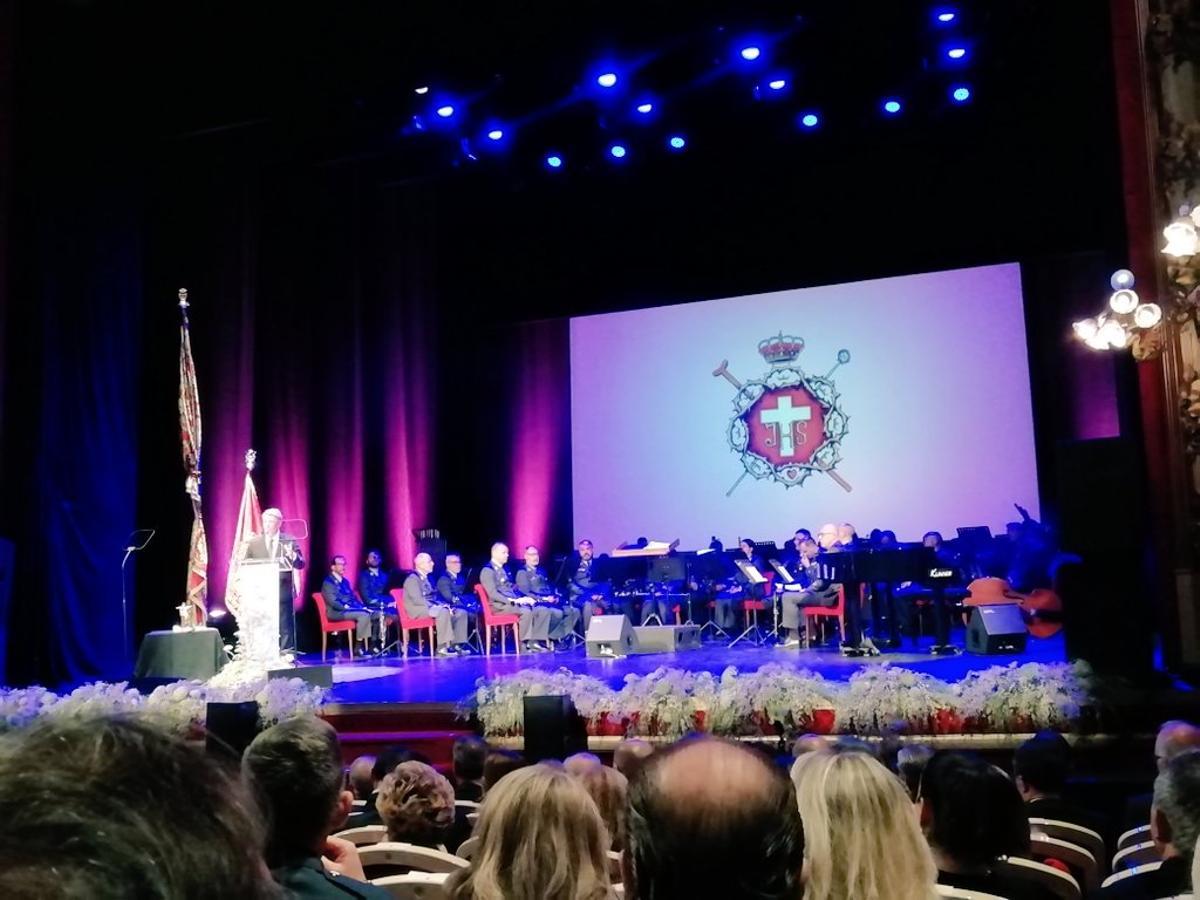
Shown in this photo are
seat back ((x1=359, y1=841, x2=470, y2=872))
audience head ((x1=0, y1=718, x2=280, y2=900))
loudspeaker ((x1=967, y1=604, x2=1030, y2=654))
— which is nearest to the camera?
audience head ((x1=0, y1=718, x2=280, y2=900))

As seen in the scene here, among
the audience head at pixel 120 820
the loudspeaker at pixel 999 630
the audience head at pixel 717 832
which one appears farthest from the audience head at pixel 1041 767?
the loudspeaker at pixel 999 630

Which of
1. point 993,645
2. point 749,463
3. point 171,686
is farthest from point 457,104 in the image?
point 993,645

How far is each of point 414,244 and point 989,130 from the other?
6115mm

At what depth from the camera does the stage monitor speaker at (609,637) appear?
9.02 metres

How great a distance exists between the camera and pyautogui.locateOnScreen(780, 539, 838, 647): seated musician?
348 inches

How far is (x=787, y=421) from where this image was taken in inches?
437

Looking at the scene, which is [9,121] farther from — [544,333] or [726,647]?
[726,647]

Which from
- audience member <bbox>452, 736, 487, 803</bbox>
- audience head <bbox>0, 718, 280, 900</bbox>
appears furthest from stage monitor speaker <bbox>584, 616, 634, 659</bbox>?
audience head <bbox>0, 718, 280, 900</bbox>

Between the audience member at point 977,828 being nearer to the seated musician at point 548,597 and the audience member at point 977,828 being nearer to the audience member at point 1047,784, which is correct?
the audience member at point 1047,784

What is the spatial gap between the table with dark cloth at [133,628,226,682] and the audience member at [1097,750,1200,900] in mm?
6685

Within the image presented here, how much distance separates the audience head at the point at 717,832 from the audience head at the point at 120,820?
55 cm

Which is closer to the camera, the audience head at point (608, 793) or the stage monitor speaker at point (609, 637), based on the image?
the audience head at point (608, 793)

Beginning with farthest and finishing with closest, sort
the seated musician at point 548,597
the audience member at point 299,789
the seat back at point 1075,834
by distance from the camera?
the seated musician at point 548,597 → the seat back at point 1075,834 → the audience member at point 299,789

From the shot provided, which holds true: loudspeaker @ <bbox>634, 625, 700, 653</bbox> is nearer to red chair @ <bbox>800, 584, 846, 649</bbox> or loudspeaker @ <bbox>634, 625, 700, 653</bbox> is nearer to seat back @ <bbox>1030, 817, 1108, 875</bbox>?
red chair @ <bbox>800, 584, 846, 649</bbox>
